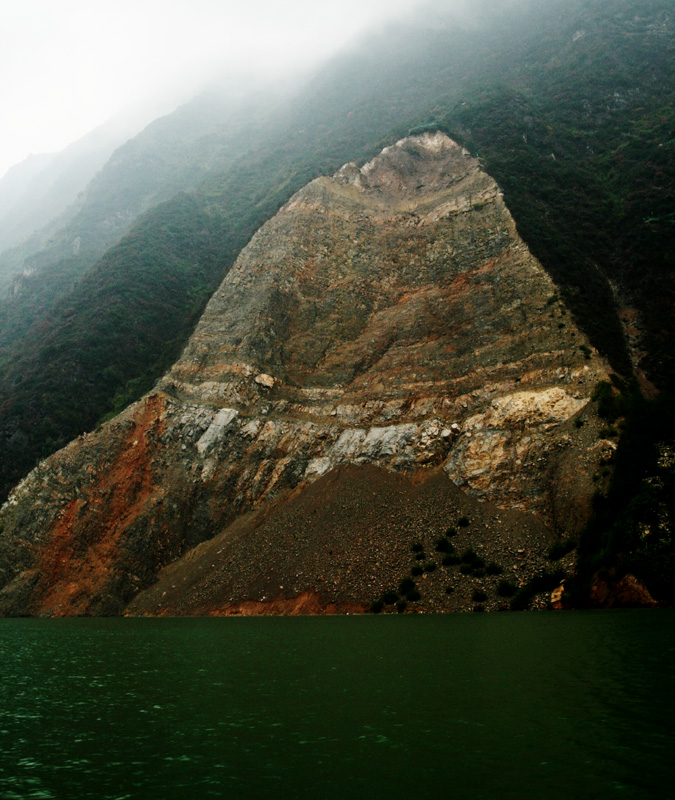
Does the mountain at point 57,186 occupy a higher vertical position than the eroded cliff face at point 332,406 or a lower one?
higher

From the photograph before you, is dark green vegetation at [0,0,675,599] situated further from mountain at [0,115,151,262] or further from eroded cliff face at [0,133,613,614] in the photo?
mountain at [0,115,151,262]

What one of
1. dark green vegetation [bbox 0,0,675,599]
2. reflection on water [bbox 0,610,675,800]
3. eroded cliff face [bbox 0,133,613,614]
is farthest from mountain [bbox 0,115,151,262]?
reflection on water [bbox 0,610,675,800]

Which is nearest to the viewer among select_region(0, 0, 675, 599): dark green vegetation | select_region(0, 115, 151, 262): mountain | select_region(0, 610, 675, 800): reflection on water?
select_region(0, 610, 675, 800): reflection on water

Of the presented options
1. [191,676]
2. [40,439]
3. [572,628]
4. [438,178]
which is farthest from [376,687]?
[438,178]

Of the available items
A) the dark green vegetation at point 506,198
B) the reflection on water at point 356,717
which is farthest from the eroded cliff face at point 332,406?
the reflection on water at point 356,717

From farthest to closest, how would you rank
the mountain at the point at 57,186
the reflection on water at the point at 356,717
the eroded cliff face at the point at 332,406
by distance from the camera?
the mountain at the point at 57,186
the eroded cliff face at the point at 332,406
the reflection on water at the point at 356,717

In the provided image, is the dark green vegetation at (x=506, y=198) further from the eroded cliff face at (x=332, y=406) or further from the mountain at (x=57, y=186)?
the mountain at (x=57, y=186)
